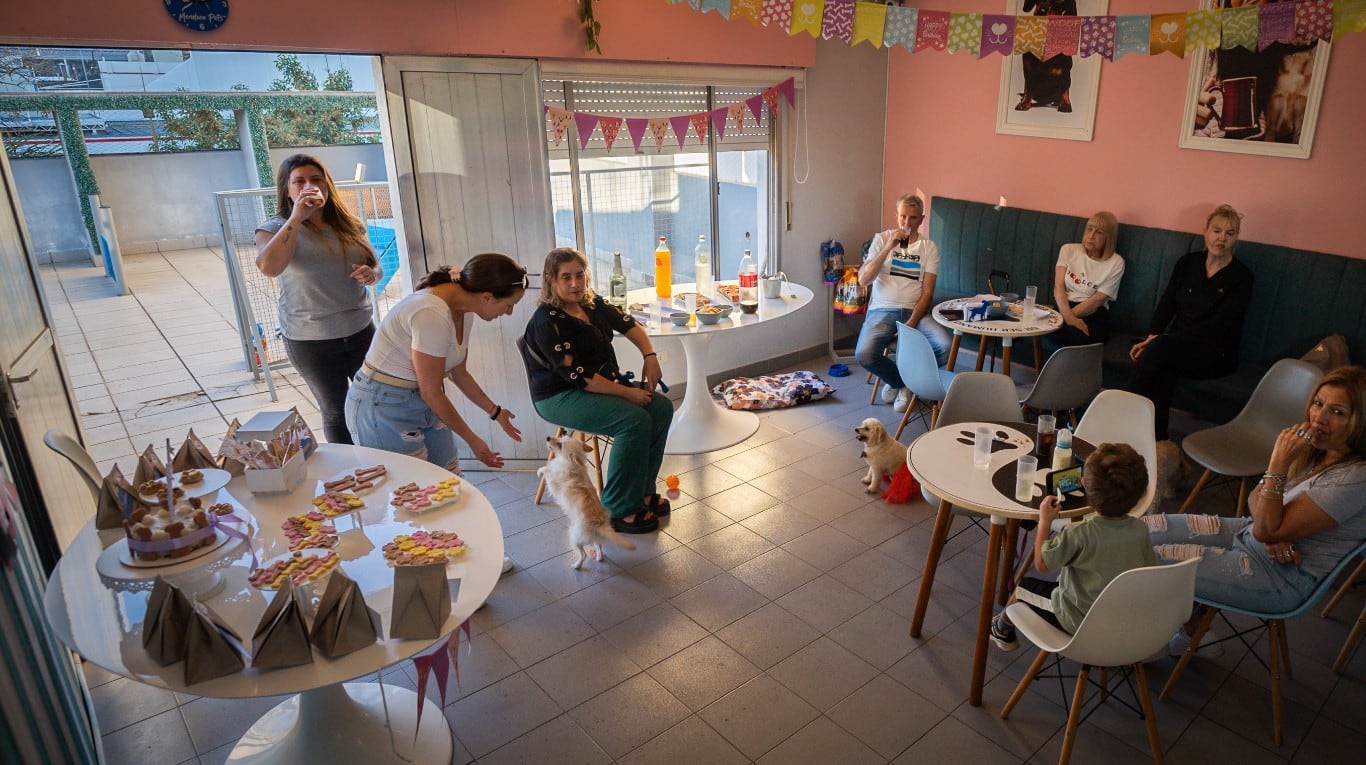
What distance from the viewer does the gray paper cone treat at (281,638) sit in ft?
6.00

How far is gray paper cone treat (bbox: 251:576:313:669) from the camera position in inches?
72.0

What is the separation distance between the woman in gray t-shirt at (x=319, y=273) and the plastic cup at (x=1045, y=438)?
268 cm

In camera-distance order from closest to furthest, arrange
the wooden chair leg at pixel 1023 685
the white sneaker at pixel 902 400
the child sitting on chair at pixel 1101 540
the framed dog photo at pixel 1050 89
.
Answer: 1. the child sitting on chair at pixel 1101 540
2. the wooden chair leg at pixel 1023 685
3. the framed dog photo at pixel 1050 89
4. the white sneaker at pixel 902 400

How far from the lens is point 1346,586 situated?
10.4ft

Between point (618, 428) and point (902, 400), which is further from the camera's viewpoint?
point (902, 400)

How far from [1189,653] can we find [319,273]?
3.49 m

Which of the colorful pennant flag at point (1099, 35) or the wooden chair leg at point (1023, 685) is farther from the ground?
the colorful pennant flag at point (1099, 35)

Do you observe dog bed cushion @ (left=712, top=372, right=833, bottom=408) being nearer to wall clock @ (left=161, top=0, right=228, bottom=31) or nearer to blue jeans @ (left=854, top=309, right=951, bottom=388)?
blue jeans @ (left=854, top=309, right=951, bottom=388)

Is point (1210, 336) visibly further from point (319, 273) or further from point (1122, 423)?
point (319, 273)

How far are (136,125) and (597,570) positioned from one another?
11268mm

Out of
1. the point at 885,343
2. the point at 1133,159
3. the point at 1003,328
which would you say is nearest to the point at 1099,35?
the point at 1133,159

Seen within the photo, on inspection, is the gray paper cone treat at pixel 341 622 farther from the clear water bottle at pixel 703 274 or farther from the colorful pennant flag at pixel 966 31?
the colorful pennant flag at pixel 966 31

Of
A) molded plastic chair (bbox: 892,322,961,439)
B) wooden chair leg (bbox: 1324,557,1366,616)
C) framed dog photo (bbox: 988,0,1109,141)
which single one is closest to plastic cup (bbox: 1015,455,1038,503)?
wooden chair leg (bbox: 1324,557,1366,616)

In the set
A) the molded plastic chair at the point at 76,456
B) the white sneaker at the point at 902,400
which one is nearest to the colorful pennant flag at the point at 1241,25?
the white sneaker at the point at 902,400
